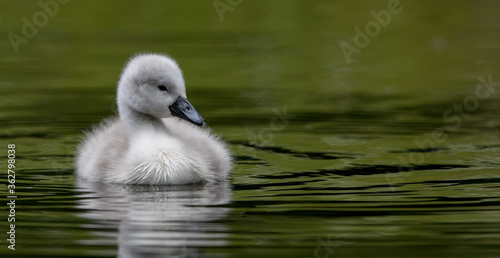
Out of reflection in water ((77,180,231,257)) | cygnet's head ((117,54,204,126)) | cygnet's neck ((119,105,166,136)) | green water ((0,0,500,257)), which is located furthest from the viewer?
cygnet's neck ((119,105,166,136))

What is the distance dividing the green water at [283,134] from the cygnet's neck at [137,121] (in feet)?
1.97

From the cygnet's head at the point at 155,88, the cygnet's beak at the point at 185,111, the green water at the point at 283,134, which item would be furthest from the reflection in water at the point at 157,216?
the cygnet's head at the point at 155,88

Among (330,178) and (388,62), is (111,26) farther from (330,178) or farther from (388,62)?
(330,178)

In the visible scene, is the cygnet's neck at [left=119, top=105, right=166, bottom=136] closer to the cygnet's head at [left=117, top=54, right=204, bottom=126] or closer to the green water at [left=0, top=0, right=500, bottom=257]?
the cygnet's head at [left=117, top=54, right=204, bottom=126]

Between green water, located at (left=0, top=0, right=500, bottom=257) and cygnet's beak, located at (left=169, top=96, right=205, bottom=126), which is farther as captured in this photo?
cygnet's beak, located at (left=169, top=96, right=205, bottom=126)

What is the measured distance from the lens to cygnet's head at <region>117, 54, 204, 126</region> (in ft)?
29.2

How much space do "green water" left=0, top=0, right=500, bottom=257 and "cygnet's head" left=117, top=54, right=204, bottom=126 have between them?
2.26ft

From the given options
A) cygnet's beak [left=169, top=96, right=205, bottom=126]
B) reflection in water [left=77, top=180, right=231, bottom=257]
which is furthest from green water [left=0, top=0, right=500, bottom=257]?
cygnet's beak [left=169, top=96, right=205, bottom=126]

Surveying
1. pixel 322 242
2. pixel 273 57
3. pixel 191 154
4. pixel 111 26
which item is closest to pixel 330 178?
pixel 191 154

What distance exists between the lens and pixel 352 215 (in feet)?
24.4

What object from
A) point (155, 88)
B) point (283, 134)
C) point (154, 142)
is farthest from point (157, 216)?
point (283, 134)

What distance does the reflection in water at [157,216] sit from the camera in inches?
258

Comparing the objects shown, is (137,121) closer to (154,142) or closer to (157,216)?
(154,142)

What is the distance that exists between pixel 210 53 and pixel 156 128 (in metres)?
10.7
